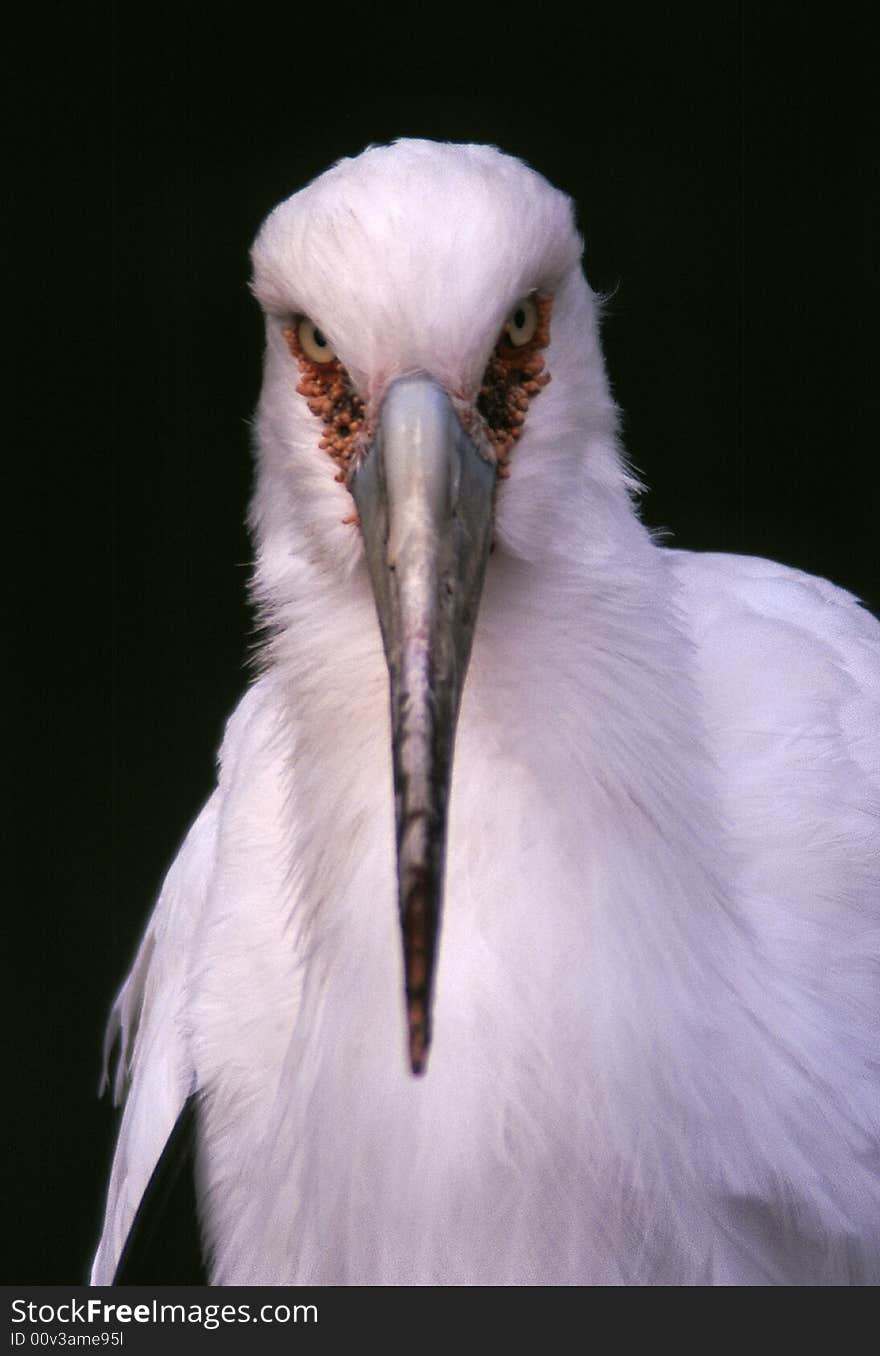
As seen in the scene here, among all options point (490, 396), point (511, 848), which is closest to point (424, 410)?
point (490, 396)

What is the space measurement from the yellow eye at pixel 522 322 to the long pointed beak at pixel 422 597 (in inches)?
4.5

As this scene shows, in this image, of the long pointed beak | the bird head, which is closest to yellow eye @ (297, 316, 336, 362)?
the bird head

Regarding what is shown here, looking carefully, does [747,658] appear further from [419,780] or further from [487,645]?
[419,780]

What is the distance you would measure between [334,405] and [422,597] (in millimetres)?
233

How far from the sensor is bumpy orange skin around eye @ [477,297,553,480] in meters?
1.35

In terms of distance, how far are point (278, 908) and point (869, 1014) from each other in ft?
1.91

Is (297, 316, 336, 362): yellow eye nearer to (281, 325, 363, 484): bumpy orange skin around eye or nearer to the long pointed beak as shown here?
(281, 325, 363, 484): bumpy orange skin around eye

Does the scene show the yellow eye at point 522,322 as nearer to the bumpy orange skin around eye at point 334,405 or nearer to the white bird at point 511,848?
the white bird at point 511,848

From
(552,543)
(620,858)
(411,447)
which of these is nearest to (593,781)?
(620,858)

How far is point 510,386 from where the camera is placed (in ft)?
4.51

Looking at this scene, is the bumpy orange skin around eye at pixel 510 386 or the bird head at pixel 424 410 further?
the bumpy orange skin around eye at pixel 510 386

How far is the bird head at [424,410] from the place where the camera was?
47.9 inches

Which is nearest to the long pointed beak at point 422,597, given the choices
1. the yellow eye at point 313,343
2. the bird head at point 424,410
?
the bird head at point 424,410

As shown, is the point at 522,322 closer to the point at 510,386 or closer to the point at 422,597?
the point at 510,386
